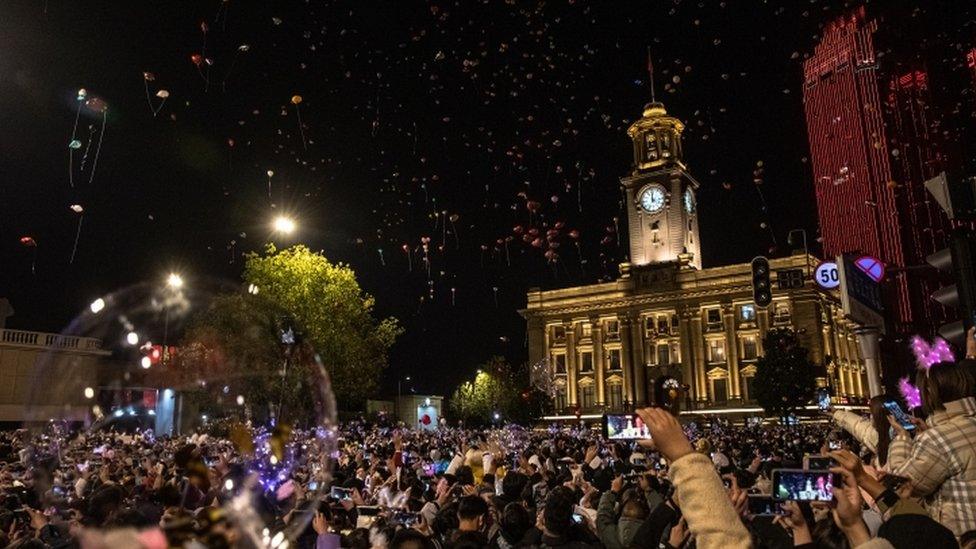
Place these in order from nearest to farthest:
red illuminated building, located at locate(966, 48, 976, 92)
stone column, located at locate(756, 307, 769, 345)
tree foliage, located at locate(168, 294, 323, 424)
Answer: tree foliage, located at locate(168, 294, 323, 424)
red illuminated building, located at locate(966, 48, 976, 92)
stone column, located at locate(756, 307, 769, 345)

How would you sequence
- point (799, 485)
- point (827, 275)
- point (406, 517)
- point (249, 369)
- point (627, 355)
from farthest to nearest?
point (627, 355) < point (827, 275) < point (406, 517) < point (249, 369) < point (799, 485)

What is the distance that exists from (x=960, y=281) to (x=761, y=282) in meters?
10.4

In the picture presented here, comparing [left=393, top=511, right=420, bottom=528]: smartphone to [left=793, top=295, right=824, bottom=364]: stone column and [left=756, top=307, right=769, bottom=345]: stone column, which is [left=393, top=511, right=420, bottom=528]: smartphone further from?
[left=756, top=307, right=769, bottom=345]: stone column

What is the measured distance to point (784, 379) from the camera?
5281 cm

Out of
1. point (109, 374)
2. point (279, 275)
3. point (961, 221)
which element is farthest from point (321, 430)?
point (279, 275)

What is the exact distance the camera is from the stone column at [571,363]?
82.6m

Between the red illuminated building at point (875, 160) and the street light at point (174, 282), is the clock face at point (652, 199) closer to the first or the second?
the red illuminated building at point (875, 160)

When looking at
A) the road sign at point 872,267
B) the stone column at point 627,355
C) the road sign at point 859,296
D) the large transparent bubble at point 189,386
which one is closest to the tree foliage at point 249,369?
the large transparent bubble at point 189,386

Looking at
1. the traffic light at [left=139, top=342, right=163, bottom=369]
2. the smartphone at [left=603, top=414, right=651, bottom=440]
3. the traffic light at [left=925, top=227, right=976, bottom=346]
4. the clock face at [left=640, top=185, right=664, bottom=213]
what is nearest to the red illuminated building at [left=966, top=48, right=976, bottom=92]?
the clock face at [left=640, top=185, right=664, bottom=213]

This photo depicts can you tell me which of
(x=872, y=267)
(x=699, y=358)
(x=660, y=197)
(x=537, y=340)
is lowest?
(x=872, y=267)

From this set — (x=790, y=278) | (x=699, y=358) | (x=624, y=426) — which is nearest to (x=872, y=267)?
(x=790, y=278)

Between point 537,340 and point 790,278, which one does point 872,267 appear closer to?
point 790,278

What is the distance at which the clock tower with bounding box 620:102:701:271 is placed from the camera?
83.1 m

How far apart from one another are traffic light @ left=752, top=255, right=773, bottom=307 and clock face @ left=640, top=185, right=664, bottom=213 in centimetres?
6833
